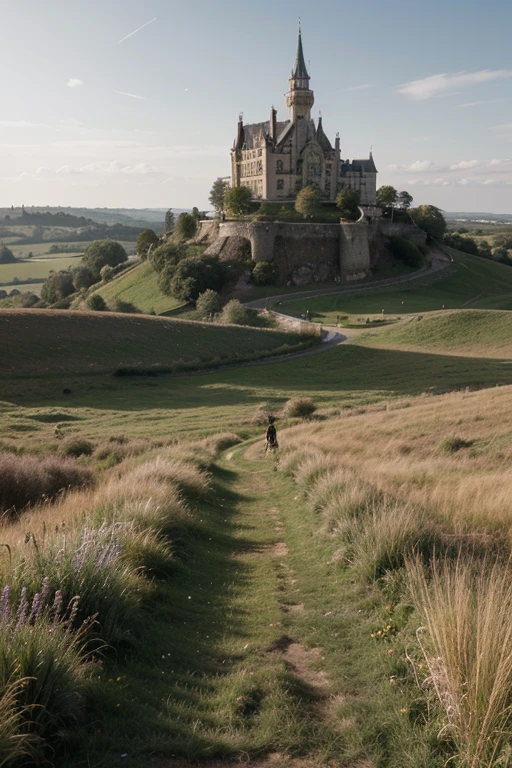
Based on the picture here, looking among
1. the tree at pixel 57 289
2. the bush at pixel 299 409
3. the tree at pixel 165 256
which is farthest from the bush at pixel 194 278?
the bush at pixel 299 409

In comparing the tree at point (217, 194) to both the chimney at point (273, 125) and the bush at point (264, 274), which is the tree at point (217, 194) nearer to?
the chimney at point (273, 125)

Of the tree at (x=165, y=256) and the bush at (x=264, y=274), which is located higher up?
the tree at (x=165, y=256)

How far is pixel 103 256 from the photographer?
11531cm

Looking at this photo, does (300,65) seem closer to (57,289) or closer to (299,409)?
(57,289)

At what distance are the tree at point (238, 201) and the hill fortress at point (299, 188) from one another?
7.90 ft

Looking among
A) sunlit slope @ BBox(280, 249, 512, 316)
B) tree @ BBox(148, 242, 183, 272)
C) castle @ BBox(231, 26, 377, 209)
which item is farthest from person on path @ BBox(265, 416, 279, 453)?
castle @ BBox(231, 26, 377, 209)

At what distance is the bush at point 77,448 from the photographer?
69.7 ft

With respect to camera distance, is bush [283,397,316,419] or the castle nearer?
bush [283,397,316,419]

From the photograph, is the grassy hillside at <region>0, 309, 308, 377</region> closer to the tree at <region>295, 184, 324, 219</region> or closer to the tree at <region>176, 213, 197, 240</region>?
the tree at <region>295, 184, 324, 219</region>

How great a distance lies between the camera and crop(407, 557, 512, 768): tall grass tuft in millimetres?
4039

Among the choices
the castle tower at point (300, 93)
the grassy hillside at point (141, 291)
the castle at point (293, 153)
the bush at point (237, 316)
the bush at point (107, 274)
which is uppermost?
the castle tower at point (300, 93)

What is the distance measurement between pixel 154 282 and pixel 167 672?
8288cm

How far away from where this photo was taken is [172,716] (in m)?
4.78

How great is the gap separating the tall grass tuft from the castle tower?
93.7 metres
